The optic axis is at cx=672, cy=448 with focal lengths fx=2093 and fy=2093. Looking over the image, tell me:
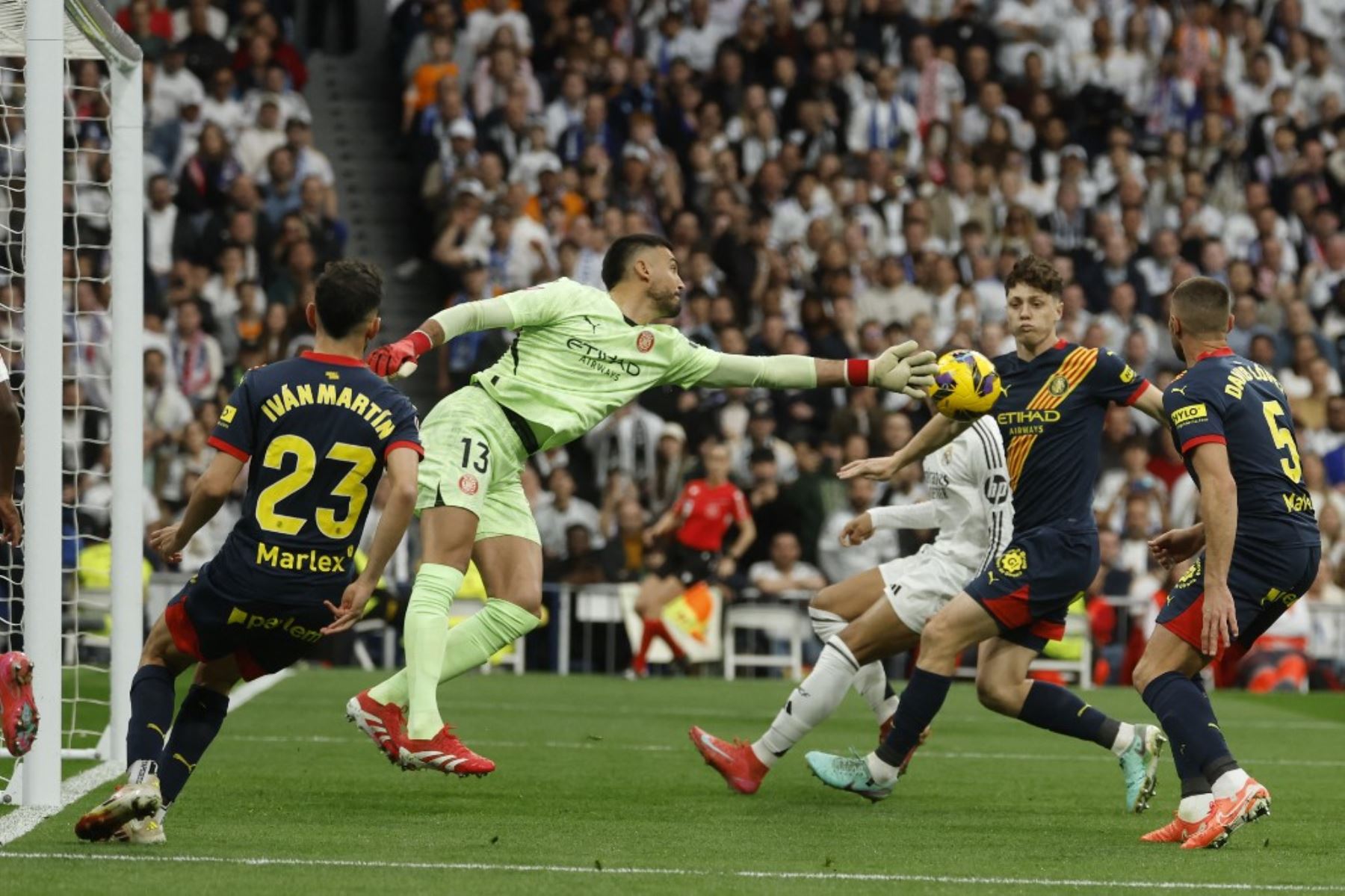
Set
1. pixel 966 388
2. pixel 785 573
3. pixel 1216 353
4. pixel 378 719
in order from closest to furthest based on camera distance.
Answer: pixel 1216 353, pixel 378 719, pixel 966 388, pixel 785 573

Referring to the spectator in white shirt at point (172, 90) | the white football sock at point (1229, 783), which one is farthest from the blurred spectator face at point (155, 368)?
the white football sock at point (1229, 783)

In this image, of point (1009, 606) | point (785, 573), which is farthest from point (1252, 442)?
point (785, 573)

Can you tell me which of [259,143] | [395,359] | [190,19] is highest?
[190,19]

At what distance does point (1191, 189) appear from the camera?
2284 cm

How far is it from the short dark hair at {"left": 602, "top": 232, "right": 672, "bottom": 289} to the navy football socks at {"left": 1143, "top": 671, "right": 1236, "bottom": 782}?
290 centimetres

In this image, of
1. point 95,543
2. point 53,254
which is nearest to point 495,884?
point 53,254

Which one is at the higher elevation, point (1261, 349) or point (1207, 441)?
point (1261, 349)

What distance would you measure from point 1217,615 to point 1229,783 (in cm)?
58

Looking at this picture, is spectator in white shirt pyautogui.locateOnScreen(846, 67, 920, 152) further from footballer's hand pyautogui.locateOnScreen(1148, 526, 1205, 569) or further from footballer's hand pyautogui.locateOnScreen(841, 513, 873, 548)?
footballer's hand pyautogui.locateOnScreen(1148, 526, 1205, 569)

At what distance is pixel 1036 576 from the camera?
8.66 metres

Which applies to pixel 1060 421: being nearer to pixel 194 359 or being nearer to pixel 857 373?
pixel 857 373

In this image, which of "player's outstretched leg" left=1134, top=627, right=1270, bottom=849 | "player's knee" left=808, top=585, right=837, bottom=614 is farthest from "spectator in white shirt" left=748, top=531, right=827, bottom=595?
"player's outstretched leg" left=1134, top=627, right=1270, bottom=849

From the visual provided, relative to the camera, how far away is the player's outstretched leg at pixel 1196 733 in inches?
284

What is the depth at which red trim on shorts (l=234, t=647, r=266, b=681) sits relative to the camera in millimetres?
6949
